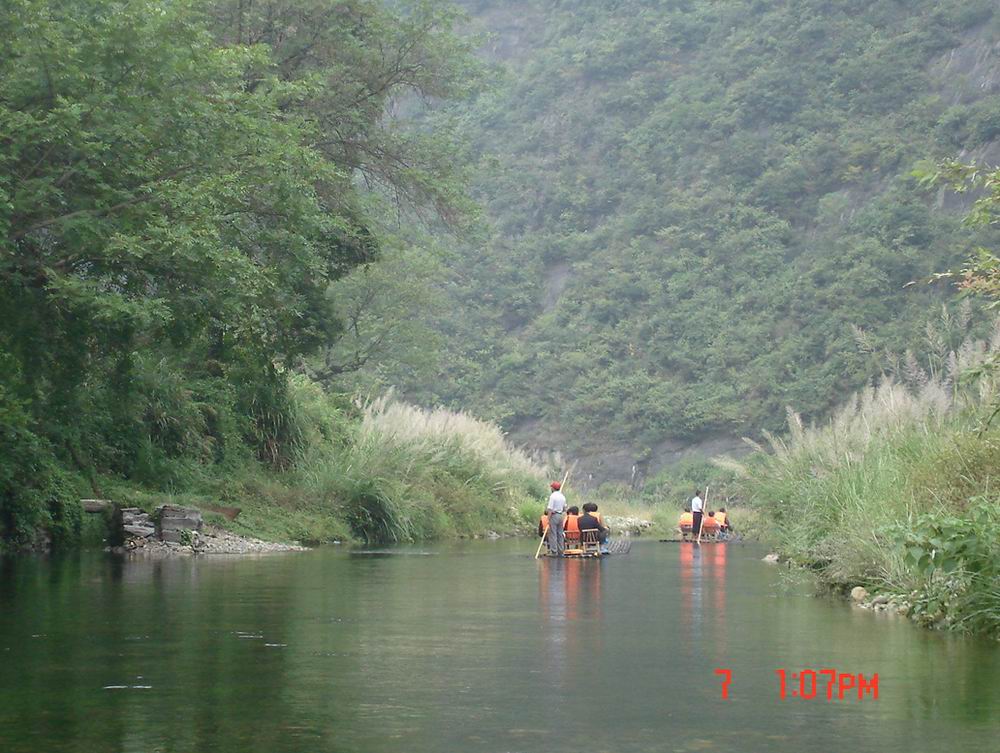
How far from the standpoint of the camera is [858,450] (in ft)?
78.1

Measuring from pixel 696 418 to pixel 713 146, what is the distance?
2199cm

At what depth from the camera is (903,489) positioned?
58.5 ft

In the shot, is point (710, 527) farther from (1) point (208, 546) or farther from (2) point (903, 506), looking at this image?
(2) point (903, 506)

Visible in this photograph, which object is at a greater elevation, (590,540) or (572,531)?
(572,531)

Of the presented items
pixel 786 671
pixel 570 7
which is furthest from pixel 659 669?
pixel 570 7

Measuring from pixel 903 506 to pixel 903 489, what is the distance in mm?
447

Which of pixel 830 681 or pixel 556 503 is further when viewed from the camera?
pixel 556 503

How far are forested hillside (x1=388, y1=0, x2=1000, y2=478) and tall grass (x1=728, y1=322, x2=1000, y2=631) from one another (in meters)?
52.5

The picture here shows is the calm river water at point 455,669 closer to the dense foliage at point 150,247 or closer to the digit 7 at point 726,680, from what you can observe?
the digit 7 at point 726,680

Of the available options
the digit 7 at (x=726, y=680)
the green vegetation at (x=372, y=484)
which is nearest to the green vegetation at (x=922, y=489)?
the digit 7 at (x=726, y=680)

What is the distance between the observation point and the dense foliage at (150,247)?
2147 cm

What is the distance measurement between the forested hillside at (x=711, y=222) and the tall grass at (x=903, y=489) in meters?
52.5

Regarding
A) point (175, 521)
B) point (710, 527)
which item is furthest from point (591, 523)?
point (710, 527)

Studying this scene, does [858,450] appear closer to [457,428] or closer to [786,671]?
[786,671]
